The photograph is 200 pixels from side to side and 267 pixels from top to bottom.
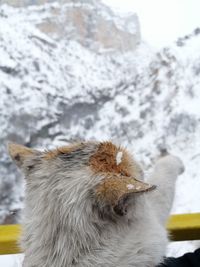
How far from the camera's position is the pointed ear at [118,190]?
59 cm

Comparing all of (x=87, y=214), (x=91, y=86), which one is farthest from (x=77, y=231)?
(x=91, y=86)

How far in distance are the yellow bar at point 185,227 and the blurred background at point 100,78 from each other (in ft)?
1.87

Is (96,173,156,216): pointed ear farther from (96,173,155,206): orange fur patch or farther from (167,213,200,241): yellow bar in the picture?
(167,213,200,241): yellow bar

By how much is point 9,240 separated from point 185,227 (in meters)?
0.40

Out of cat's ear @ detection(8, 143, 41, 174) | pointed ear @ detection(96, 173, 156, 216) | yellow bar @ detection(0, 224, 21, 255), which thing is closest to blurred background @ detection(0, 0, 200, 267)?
Answer: yellow bar @ detection(0, 224, 21, 255)

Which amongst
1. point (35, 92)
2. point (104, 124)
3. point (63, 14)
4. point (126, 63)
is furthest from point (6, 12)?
point (104, 124)

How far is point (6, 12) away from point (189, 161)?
1.14m

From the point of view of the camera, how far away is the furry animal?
0.66 metres

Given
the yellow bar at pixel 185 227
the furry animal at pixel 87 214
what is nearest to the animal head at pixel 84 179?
the furry animal at pixel 87 214

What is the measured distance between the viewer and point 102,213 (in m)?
0.67

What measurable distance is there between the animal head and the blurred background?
94 cm

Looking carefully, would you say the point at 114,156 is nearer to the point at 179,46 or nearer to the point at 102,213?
the point at 102,213

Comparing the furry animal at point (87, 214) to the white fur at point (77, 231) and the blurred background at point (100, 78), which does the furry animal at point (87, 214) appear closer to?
the white fur at point (77, 231)

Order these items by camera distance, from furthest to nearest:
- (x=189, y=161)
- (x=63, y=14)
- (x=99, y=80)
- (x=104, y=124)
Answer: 1. (x=63, y=14)
2. (x=99, y=80)
3. (x=104, y=124)
4. (x=189, y=161)
